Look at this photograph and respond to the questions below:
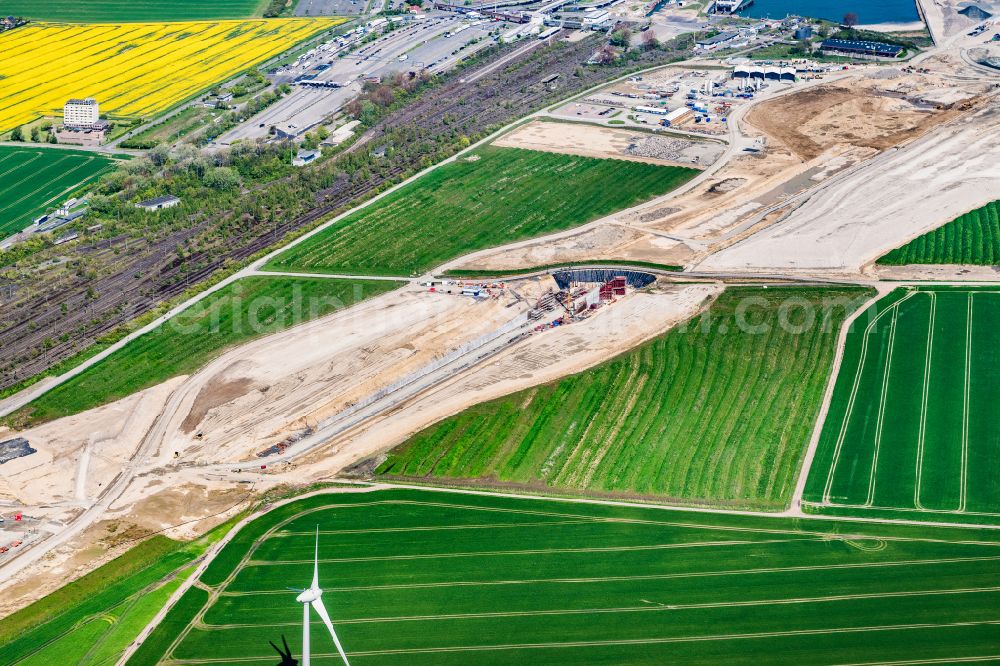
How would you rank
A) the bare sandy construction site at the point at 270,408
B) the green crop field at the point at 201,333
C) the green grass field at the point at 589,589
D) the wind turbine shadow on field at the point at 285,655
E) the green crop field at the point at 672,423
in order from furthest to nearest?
the green crop field at the point at 201,333 < the bare sandy construction site at the point at 270,408 < the green crop field at the point at 672,423 < the green grass field at the point at 589,589 < the wind turbine shadow on field at the point at 285,655

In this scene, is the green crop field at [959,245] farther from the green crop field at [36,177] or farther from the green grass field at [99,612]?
the green crop field at [36,177]

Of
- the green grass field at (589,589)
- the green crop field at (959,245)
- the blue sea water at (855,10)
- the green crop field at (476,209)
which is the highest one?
the blue sea water at (855,10)

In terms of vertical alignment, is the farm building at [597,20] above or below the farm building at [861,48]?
above

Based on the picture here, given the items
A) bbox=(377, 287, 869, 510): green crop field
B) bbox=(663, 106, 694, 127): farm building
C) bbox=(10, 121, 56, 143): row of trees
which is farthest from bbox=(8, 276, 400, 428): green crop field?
bbox=(10, 121, 56, 143): row of trees

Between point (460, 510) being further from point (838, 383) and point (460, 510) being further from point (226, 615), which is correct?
point (838, 383)

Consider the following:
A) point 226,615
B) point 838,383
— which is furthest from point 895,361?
point 226,615

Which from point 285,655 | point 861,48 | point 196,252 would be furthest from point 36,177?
point 861,48

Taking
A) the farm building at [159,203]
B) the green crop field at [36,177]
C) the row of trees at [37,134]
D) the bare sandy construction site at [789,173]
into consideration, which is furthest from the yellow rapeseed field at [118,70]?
the bare sandy construction site at [789,173]
